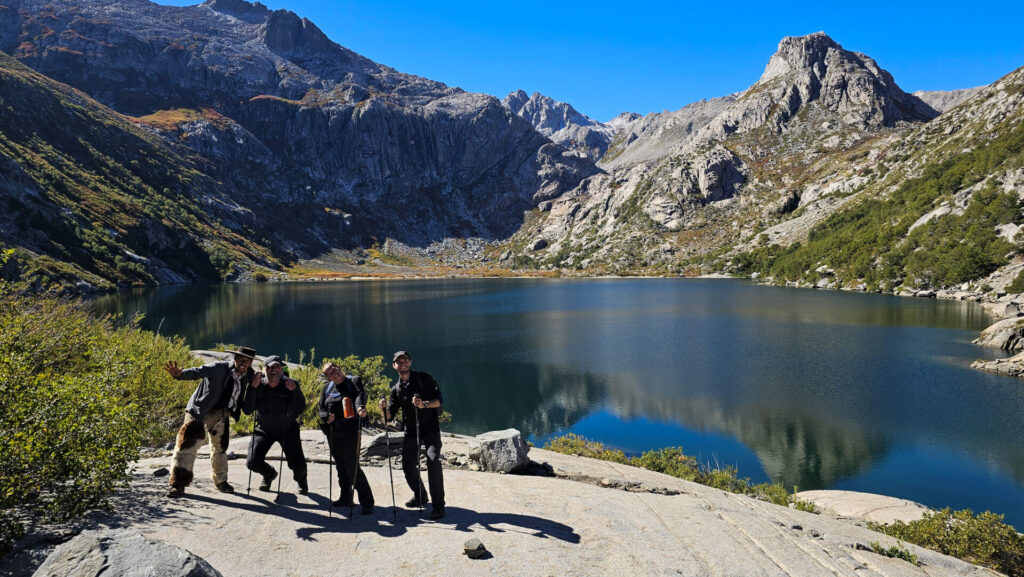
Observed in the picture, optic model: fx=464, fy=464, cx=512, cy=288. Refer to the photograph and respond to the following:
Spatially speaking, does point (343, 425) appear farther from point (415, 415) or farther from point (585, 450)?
point (585, 450)

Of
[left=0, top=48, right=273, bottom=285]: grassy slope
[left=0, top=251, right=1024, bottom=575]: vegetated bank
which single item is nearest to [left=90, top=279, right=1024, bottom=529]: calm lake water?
[left=0, top=251, right=1024, bottom=575]: vegetated bank

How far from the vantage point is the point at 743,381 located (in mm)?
33562

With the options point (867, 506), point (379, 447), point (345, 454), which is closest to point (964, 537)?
point (867, 506)

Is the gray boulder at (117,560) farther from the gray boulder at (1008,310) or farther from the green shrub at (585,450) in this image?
the gray boulder at (1008,310)

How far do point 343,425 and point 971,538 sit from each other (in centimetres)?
1394

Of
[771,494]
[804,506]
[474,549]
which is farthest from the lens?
[771,494]

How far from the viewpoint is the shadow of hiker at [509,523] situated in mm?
8141

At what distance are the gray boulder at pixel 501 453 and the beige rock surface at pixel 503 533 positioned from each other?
1246 millimetres

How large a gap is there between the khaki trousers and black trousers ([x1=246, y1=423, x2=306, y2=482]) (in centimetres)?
52

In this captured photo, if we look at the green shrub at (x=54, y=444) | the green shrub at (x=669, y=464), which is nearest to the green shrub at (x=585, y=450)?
the green shrub at (x=669, y=464)

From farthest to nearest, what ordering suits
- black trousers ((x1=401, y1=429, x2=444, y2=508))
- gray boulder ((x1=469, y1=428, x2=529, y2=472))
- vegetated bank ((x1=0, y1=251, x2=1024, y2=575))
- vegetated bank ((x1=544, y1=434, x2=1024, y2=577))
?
gray boulder ((x1=469, y1=428, x2=529, y2=472))
vegetated bank ((x1=544, y1=434, x2=1024, y2=577))
black trousers ((x1=401, y1=429, x2=444, y2=508))
vegetated bank ((x1=0, y1=251, x2=1024, y2=575))

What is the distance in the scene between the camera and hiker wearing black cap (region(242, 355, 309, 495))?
8898mm

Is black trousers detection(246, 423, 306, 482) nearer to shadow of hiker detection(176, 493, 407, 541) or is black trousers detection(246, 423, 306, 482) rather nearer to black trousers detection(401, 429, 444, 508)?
shadow of hiker detection(176, 493, 407, 541)

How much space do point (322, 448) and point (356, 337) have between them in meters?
40.5
